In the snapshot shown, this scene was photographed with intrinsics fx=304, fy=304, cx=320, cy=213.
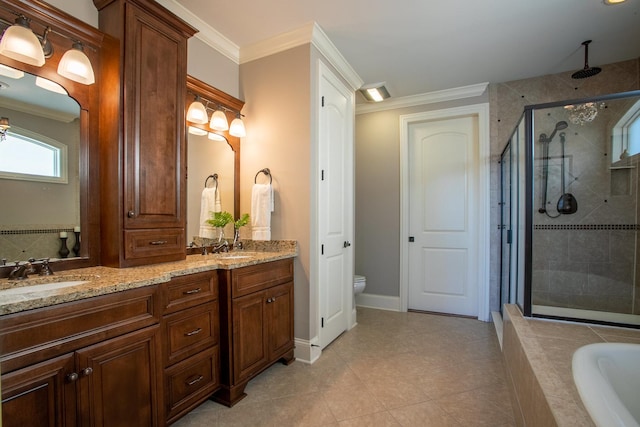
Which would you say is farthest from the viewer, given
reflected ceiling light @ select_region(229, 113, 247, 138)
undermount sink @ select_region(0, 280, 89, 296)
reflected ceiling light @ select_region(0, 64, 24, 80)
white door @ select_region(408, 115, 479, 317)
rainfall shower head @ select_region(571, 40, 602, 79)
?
A: white door @ select_region(408, 115, 479, 317)

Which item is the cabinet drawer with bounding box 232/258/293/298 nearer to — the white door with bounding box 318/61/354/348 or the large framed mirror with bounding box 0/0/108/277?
the white door with bounding box 318/61/354/348

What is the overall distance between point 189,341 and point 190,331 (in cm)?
5

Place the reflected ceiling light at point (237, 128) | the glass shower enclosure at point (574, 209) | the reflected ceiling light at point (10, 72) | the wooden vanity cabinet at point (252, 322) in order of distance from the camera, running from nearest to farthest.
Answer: the reflected ceiling light at point (10, 72) < the wooden vanity cabinet at point (252, 322) < the glass shower enclosure at point (574, 209) < the reflected ceiling light at point (237, 128)

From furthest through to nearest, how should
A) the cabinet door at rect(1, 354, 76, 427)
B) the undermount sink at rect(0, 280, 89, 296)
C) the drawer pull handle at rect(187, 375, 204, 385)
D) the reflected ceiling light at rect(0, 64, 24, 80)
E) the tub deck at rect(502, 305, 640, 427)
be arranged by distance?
the drawer pull handle at rect(187, 375, 204, 385) < the reflected ceiling light at rect(0, 64, 24, 80) < the undermount sink at rect(0, 280, 89, 296) < the tub deck at rect(502, 305, 640, 427) < the cabinet door at rect(1, 354, 76, 427)

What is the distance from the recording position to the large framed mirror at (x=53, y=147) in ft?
4.75

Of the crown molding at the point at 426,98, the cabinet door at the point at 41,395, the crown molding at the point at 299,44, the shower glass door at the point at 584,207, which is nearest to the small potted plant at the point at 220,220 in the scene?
the cabinet door at the point at 41,395

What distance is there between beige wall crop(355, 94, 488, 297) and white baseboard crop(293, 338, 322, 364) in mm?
1540

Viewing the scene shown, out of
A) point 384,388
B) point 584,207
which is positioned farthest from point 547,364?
point 584,207

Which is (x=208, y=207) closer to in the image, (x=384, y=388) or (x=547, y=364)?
(x=384, y=388)

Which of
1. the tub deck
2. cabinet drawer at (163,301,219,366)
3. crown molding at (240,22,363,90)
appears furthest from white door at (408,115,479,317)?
cabinet drawer at (163,301,219,366)

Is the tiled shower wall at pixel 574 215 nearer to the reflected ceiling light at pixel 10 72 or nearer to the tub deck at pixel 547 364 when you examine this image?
Result: the tub deck at pixel 547 364

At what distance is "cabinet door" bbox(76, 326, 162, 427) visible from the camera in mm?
1147

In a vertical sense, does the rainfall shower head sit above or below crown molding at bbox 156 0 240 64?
below

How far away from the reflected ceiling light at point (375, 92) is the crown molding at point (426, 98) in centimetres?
22
